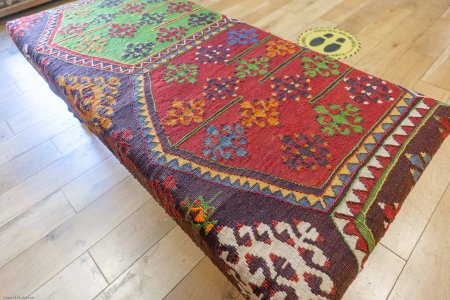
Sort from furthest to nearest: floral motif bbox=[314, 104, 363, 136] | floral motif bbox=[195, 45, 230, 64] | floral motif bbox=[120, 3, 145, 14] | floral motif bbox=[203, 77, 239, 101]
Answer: floral motif bbox=[120, 3, 145, 14] → floral motif bbox=[195, 45, 230, 64] → floral motif bbox=[203, 77, 239, 101] → floral motif bbox=[314, 104, 363, 136]

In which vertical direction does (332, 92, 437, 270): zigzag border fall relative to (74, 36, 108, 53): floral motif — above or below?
below

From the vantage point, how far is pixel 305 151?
0.75 m

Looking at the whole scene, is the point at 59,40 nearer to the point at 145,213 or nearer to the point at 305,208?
the point at 145,213

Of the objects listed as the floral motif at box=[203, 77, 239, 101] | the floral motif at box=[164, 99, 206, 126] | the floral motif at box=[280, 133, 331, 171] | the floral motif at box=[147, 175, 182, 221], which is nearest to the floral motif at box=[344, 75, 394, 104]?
the floral motif at box=[280, 133, 331, 171]

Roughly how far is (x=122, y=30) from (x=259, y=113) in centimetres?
77

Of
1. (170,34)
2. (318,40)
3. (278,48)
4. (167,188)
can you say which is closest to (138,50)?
(170,34)

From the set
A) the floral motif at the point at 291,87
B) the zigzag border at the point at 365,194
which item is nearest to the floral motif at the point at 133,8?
the floral motif at the point at 291,87

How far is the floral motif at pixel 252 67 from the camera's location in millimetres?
971

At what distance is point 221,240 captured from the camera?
599 mm

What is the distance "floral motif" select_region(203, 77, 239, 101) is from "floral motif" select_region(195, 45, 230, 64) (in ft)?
0.39

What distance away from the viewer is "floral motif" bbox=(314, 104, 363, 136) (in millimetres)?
788

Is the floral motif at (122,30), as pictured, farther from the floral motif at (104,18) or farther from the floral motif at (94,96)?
the floral motif at (94,96)

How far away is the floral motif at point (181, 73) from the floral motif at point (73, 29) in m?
0.52

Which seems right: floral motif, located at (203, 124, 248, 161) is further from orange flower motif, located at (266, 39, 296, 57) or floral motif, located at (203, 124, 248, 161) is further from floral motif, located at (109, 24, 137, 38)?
floral motif, located at (109, 24, 137, 38)
